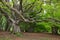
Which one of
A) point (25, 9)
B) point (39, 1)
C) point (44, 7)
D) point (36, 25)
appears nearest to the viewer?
point (39, 1)

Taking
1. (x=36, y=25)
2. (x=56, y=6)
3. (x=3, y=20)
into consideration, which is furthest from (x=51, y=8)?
(x=3, y=20)

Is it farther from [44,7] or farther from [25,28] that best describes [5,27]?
[44,7]

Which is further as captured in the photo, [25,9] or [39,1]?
[25,9]

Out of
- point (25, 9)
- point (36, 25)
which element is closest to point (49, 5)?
point (25, 9)

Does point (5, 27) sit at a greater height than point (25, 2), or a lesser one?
lesser

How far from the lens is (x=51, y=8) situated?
2164 cm

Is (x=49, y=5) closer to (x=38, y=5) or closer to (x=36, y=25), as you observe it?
(x=38, y=5)

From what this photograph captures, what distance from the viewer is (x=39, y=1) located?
2092 centimetres

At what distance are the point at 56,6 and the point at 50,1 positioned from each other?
133cm

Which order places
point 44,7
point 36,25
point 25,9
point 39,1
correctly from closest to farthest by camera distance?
point 39,1, point 44,7, point 25,9, point 36,25

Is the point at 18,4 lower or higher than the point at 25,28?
higher

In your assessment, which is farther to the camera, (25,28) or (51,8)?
(25,28)

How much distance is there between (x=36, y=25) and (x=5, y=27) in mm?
4626

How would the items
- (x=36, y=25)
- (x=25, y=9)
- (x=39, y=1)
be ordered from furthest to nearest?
Result: 1. (x=36, y=25)
2. (x=25, y=9)
3. (x=39, y=1)
